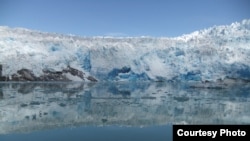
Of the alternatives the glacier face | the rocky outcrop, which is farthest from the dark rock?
the glacier face

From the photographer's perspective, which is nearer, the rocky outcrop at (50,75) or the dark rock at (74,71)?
the rocky outcrop at (50,75)

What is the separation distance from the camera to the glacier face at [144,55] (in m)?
53.1

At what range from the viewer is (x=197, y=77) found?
5606cm

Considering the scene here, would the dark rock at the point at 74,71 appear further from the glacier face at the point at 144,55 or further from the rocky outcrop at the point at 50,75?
the glacier face at the point at 144,55

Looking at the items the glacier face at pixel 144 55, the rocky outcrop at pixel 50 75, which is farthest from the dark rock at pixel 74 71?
the glacier face at pixel 144 55

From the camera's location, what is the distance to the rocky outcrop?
47750mm

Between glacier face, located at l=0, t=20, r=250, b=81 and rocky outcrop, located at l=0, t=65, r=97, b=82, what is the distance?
0.50m

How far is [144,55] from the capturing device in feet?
191

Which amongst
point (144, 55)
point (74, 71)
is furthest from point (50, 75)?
point (144, 55)

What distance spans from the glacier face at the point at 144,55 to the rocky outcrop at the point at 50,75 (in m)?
0.50

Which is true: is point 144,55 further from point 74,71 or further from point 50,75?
point 50,75

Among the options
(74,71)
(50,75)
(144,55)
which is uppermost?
(144,55)

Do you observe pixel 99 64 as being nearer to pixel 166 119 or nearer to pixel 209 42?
pixel 209 42

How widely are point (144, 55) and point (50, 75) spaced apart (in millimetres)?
15849
